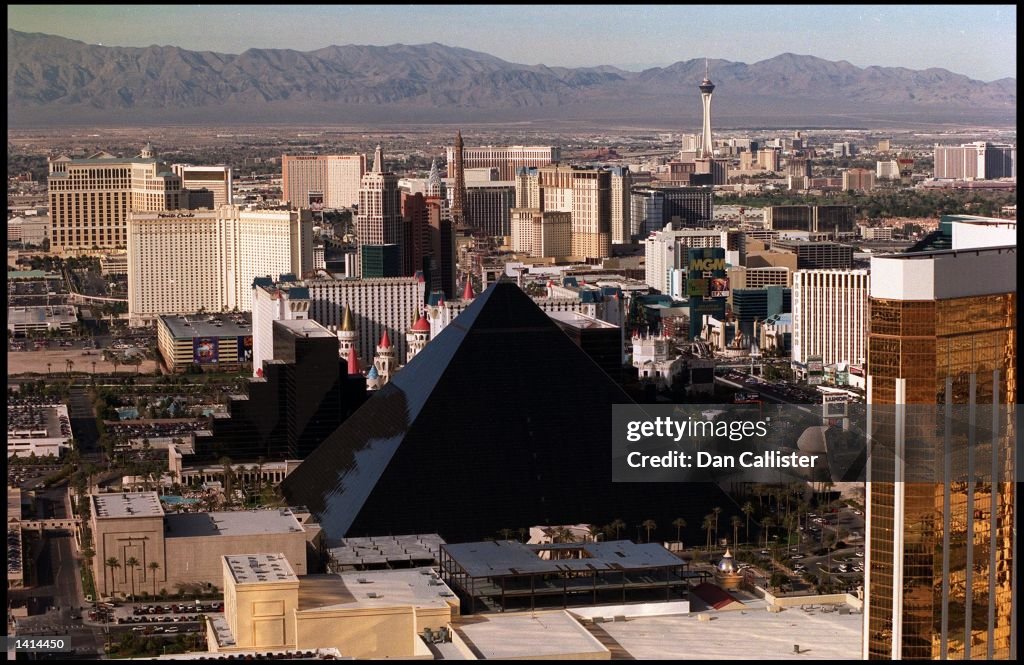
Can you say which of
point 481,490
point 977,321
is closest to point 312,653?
point 977,321

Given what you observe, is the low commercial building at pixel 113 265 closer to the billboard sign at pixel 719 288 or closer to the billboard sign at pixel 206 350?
the billboard sign at pixel 206 350

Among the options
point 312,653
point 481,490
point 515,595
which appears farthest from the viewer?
point 481,490

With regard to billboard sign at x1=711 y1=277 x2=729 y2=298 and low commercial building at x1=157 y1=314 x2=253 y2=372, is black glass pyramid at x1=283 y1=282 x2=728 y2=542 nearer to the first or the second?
low commercial building at x1=157 y1=314 x2=253 y2=372

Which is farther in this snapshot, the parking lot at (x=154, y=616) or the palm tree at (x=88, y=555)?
the palm tree at (x=88, y=555)

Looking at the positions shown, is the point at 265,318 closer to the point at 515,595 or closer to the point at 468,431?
the point at 468,431

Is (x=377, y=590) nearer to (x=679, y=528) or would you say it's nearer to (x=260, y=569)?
(x=260, y=569)

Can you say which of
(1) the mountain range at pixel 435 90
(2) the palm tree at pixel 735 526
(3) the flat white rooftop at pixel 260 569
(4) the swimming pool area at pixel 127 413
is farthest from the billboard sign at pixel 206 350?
(3) the flat white rooftop at pixel 260 569

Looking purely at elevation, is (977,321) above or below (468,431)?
above

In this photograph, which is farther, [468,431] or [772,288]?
[772,288]
